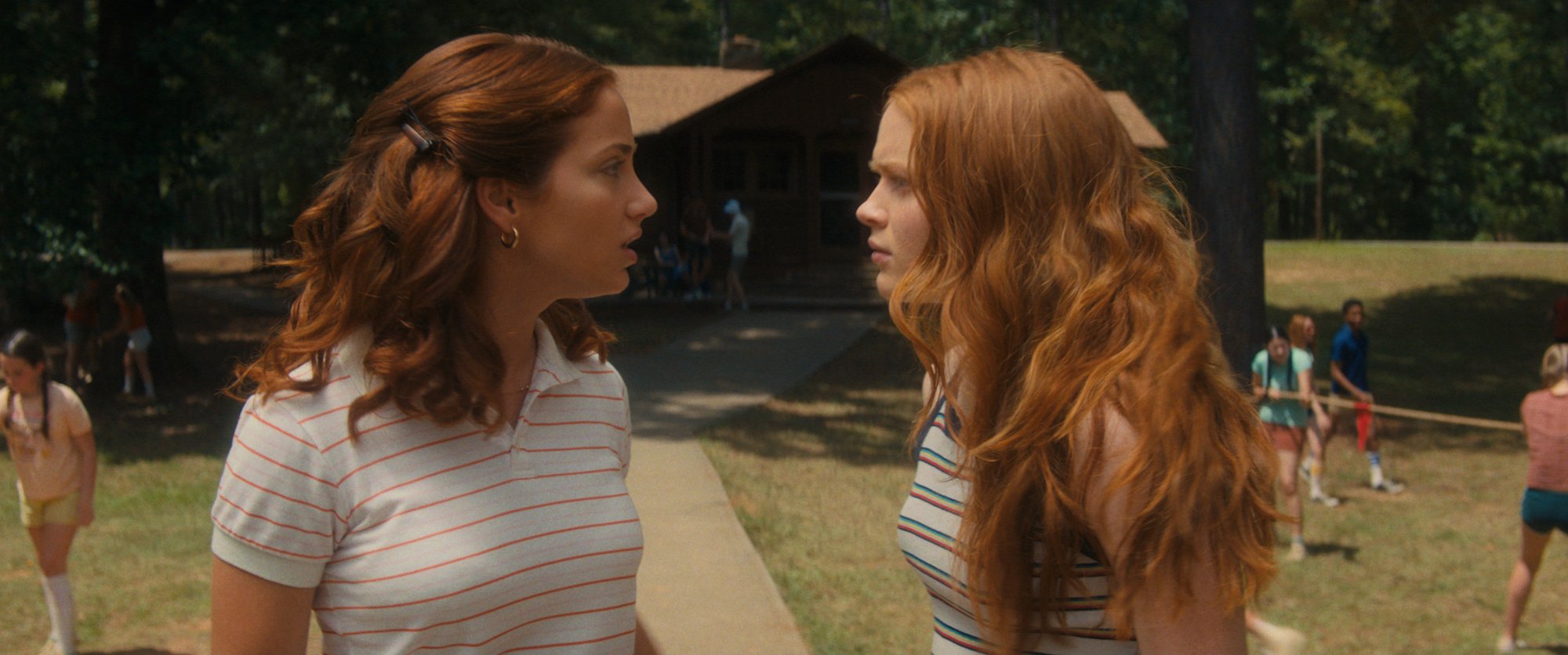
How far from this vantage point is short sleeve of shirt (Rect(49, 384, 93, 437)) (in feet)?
20.3

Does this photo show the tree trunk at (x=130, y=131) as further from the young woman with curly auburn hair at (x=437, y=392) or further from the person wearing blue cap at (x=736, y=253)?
the young woman with curly auburn hair at (x=437, y=392)

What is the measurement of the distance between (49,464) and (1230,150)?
30.8ft

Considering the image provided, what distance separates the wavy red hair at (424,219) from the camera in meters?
1.85

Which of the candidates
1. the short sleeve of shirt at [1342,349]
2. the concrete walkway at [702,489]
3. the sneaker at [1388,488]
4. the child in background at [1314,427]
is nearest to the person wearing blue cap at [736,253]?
the concrete walkway at [702,489]

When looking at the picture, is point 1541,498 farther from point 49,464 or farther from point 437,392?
point 49,464

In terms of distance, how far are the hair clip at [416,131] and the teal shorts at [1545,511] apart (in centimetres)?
666

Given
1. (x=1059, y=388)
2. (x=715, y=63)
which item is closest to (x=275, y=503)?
(x=1059, y=388)

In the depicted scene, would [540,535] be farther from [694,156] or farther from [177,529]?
[694,156]

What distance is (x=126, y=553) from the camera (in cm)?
A: 827

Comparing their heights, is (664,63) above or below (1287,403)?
above

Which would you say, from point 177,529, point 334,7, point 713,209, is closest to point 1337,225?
point 713,209

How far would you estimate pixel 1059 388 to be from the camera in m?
1.69

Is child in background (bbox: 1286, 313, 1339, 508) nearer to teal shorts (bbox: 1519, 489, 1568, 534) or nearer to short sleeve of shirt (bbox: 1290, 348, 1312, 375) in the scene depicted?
short sleeve of shirt (bbox: 1290, 348, 1312, 375)

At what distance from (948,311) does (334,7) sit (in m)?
13.3
